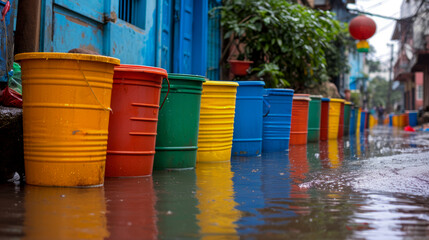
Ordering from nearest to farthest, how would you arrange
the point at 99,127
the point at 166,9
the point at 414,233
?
the point at 414,233, the point at 99,127, the point at 166,9

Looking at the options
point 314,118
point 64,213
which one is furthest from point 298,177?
point 314,118

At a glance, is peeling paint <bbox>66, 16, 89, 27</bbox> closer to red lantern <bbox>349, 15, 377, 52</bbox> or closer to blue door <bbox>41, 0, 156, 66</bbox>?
blue door <bbox>41, 0, 156, 66</bbox>

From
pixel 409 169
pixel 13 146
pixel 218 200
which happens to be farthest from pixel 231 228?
pixel 409 169

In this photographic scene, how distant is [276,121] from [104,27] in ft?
9.74

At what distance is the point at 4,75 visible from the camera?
4.15m

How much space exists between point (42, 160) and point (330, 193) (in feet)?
6.65

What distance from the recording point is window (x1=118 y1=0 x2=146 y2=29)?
753 cm

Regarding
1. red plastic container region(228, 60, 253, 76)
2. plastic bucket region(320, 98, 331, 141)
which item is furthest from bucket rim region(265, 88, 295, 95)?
plastic bucket region(320, 98, 331, 141)

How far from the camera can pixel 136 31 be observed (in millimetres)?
7324

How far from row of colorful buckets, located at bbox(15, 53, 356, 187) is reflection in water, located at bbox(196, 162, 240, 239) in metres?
0.51

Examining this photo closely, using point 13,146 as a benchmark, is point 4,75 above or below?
above

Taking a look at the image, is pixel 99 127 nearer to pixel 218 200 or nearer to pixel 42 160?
pixel 42 160

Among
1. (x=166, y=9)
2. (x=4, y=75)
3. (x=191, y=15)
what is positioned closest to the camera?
(x=4, y=75)

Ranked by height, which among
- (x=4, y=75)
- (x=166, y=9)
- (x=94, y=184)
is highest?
(x=166, y=9)
